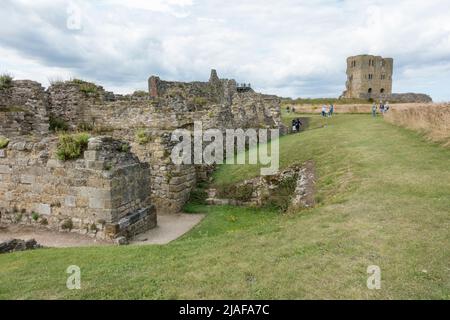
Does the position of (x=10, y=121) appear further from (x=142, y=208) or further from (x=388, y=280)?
(x=388, y=280)

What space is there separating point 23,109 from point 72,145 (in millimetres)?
8228

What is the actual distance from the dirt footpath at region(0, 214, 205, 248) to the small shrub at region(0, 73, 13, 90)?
833cm

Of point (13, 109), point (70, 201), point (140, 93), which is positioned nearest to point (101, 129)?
point (140, 93)

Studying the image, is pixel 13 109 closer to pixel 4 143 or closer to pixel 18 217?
pixel 4 143

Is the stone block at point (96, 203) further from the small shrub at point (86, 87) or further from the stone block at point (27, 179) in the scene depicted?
the small shrub at point (86, 87)

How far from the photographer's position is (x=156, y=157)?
12.5 meters

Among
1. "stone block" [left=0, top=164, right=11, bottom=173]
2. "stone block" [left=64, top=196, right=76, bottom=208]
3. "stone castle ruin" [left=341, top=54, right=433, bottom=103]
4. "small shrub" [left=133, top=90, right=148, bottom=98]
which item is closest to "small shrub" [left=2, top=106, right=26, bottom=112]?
"stone block" [left=0, top=164, right=11, bottom=173]

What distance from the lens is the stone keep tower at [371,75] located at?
77.1 metres

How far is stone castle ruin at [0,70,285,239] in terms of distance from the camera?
920 cm

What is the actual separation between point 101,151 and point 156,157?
11.4 feet

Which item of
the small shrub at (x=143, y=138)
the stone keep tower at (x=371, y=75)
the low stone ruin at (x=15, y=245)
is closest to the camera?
the low stone ruin at (x=15, y=245)

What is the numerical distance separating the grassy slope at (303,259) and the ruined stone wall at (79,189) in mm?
2141

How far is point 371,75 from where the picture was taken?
253 feet

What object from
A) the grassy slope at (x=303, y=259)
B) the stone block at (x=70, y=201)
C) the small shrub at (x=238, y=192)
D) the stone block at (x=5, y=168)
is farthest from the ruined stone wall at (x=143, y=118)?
the grassy slope at (x=303, y=259)
